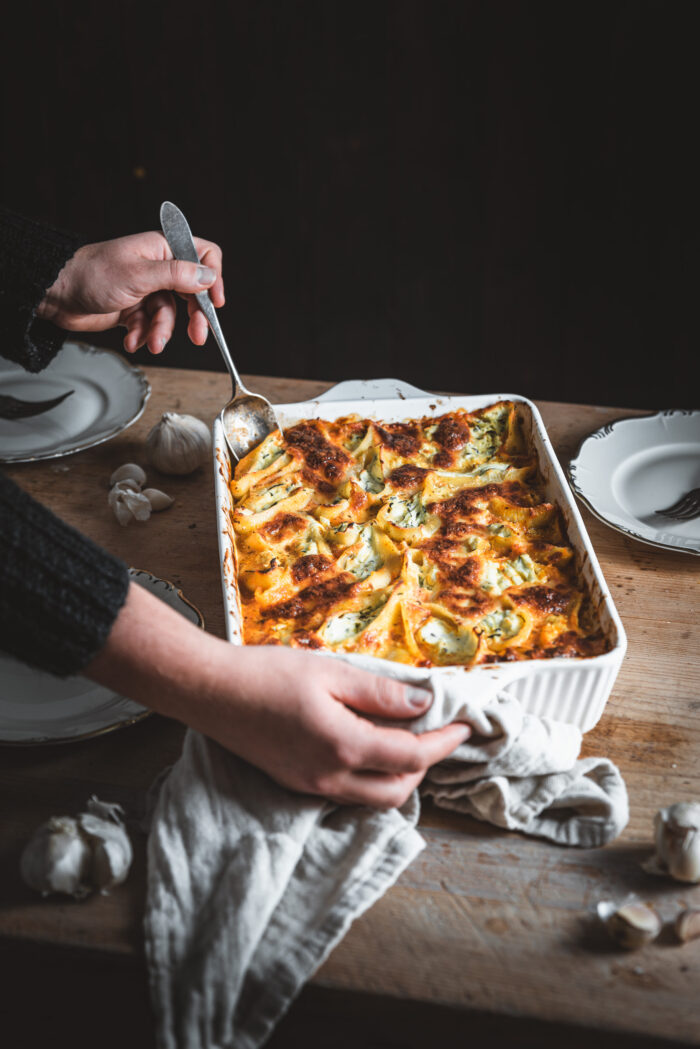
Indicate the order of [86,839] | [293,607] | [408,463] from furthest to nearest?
[408,463] → [293,607] → [86,839]

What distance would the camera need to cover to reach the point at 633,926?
105cm

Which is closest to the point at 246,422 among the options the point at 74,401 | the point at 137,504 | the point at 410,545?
the point at 137,504

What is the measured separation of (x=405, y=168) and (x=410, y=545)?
2.63 m

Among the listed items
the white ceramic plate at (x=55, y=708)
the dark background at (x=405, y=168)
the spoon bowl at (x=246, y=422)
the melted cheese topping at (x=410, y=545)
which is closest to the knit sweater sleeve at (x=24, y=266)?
the spoon bowl at (x=246, y=422)

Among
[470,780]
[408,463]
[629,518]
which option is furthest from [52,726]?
[629,518]

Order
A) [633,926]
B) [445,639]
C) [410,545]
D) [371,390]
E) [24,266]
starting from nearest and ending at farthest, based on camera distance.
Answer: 1. [633,926]
2. [445,639]
3. [410,545]
4. [24,266]
5. [371,390]

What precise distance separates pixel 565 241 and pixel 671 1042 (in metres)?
3.29

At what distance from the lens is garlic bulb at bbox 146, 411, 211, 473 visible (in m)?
1.92

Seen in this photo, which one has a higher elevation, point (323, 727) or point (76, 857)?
point (323, 727)

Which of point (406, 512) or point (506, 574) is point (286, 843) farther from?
point (406, 512)

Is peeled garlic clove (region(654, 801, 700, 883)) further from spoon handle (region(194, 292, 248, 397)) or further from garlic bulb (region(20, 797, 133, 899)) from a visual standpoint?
spoon handle (region(194, 292, 248, 397))

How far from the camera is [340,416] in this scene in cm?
191

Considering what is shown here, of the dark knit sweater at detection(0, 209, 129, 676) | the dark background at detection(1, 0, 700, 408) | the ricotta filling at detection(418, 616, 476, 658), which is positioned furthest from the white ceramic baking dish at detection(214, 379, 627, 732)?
the dark background at detection(1, 0, 700, 408)

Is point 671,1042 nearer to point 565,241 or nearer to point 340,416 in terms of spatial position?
point 340,416
